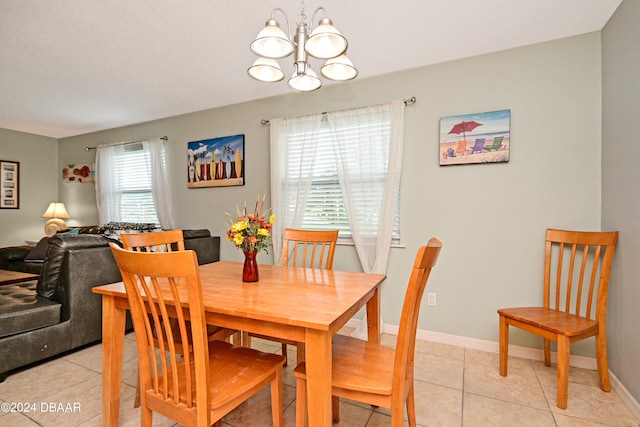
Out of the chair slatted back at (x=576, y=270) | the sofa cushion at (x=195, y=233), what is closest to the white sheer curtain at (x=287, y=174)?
the sofa cushion at (x=195, y=233)

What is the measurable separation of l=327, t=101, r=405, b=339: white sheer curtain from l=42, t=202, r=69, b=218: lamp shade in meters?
4.91

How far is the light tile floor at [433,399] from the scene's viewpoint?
168cm

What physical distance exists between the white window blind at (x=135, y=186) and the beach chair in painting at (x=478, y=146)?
4033 millimetres

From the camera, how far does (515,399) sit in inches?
73.7

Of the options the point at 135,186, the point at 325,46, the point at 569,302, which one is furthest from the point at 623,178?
the point at 135,186

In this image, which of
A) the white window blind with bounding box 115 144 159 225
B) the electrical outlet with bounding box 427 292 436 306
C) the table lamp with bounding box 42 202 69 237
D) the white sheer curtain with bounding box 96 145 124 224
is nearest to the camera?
the electrical outlet with bounding box 427 292 436 306

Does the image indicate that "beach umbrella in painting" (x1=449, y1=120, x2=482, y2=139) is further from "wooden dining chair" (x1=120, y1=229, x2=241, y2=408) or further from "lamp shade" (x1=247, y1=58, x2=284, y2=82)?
"wooden dining chair" (x1=120, y1=229, x2=241, y2=408)

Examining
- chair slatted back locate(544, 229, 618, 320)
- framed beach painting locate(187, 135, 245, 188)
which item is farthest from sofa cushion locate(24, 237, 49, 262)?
chair slatted back locate(544, 229, 618, 320)

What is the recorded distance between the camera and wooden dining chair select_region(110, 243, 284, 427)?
104cm

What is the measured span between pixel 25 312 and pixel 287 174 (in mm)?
2352

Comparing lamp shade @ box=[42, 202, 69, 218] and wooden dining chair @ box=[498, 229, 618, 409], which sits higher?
lamp shade @ box=[42, 202, 69, 218]

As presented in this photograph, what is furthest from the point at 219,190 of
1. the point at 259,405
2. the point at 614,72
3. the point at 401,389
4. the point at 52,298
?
the point at 614,72

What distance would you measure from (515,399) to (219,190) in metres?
3.49

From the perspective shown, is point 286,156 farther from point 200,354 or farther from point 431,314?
point 200,354
